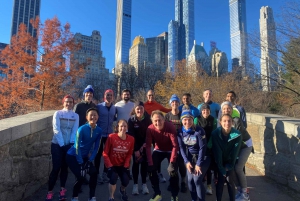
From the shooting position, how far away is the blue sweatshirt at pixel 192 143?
321 cm

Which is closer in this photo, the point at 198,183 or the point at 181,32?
the point at 198,183

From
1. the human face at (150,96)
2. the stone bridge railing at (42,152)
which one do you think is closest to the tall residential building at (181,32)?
the human face at (150,96)

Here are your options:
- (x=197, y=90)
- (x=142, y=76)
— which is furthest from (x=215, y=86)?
(x=142, y=76)

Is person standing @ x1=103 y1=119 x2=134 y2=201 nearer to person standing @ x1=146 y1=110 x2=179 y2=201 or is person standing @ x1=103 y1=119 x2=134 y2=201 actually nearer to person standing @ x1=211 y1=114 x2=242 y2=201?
person standing @ x1=146 y1=110 x2=179 y2=201

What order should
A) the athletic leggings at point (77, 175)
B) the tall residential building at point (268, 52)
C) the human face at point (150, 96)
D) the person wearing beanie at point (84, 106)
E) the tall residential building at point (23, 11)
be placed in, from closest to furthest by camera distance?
the athletic leggings at point (77, 175), the person wearing beanie at point (84, 106), the human face at point (150, 96), the tall residential building at point (268, 52), the tall residential building at point (23, 11)

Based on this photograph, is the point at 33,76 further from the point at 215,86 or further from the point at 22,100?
the point at 215,86

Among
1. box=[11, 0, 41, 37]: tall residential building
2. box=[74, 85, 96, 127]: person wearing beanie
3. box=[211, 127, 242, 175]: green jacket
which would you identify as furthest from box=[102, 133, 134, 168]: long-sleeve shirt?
box=[11, 0, 41, 37]: tall residential building

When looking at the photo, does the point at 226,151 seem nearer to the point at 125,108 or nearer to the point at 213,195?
the point at 213,195

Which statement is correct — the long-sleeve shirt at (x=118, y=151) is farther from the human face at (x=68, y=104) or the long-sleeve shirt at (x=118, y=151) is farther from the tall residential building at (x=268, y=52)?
the tall residential building at (x=268, y=52)

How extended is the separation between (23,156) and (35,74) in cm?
1030

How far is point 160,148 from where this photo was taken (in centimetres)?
358

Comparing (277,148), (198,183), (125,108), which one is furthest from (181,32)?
(198,183)

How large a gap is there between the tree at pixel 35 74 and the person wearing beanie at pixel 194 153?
9.96 meters

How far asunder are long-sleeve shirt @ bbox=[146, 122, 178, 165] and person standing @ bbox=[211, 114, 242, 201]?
2.10 ft
